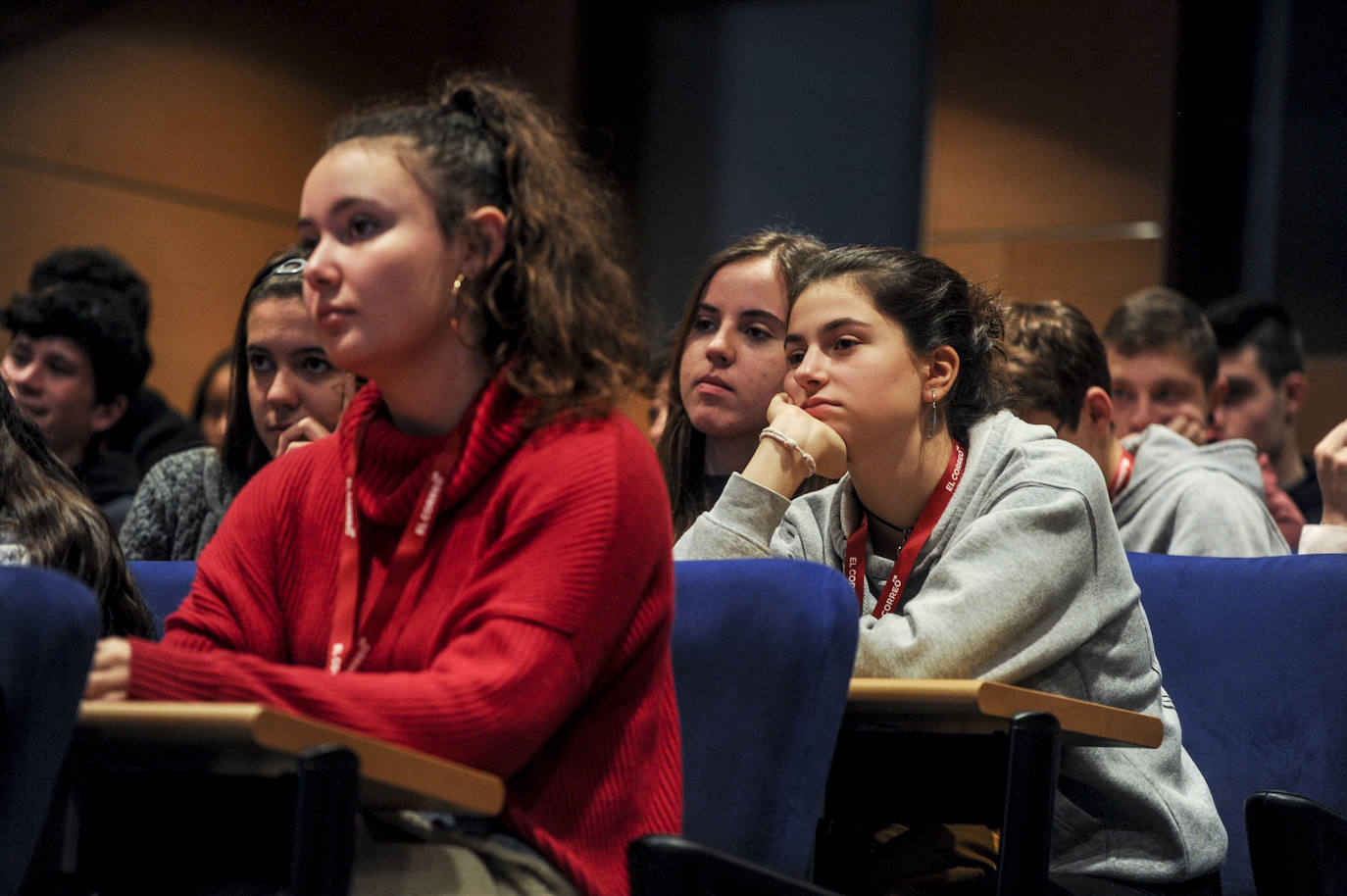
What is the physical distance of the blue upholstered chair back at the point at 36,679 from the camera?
3.98 ft

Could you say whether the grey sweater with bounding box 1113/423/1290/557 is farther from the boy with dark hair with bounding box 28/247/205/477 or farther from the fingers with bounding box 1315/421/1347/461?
the boy with dark hair with bounding box 28/247/205/477

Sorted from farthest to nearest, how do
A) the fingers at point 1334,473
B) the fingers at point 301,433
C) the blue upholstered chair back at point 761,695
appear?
the fingers at point 301,433
the fingers at point 1334,473
the blue upholstered chair back at point 761,695

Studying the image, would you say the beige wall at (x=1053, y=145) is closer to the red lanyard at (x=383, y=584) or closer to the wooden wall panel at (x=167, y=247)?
the wooden wall panel at (x=167, y=247)

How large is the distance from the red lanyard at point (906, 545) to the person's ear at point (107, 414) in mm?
2035

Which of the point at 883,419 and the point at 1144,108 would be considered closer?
the point at 883,419

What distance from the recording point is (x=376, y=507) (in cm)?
150

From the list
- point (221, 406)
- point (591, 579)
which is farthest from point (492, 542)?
point (221, 406)

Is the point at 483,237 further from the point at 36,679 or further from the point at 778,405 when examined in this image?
the point at 778,405

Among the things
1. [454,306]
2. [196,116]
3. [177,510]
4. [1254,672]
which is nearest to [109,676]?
[454,306]

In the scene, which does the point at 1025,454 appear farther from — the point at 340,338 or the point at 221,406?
the point at 221,406

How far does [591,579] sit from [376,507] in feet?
0.89

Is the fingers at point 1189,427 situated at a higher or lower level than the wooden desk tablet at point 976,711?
higher

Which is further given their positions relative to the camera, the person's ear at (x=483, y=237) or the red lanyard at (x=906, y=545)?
the red lanyard at (x=906, y=545)

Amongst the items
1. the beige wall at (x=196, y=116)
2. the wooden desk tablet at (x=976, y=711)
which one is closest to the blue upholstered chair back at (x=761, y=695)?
the wooden desk tablet at (x=976, y=711)
